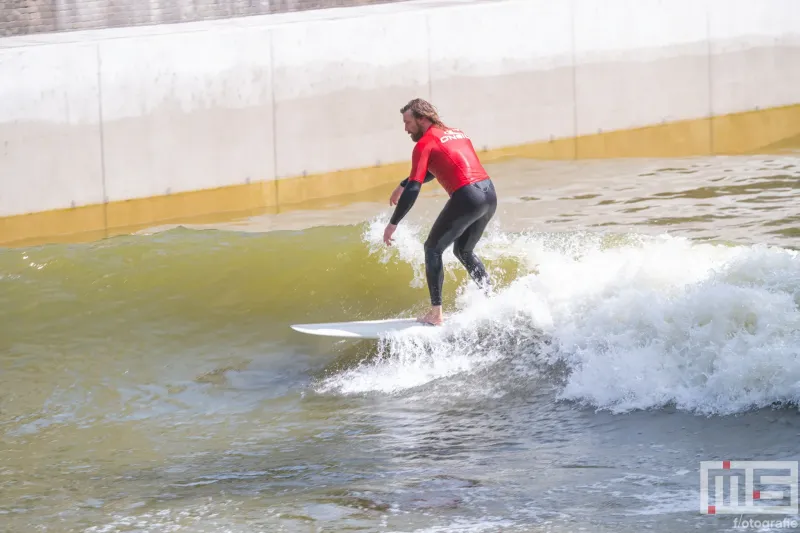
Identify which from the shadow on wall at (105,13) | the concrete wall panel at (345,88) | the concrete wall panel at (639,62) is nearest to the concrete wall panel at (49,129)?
the shadow on wall at (105,13)

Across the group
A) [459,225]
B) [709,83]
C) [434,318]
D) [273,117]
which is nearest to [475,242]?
[459,225]

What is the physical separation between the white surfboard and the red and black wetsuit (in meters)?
0.35

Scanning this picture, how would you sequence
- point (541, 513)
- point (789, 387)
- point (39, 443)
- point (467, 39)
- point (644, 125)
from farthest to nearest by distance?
point (644, 125) < point (467, 39) < point (39, 443) < point (789, 387) < point (541, 513)

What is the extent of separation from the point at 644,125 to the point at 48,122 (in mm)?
8315

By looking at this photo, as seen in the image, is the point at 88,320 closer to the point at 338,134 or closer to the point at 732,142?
the point at 338,134

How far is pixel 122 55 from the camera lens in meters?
12.4

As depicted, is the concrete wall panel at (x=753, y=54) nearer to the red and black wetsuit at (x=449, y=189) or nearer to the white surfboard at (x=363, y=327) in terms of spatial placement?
the red and black wetsuit at (x=449, y=189)

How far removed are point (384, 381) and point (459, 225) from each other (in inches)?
46.1

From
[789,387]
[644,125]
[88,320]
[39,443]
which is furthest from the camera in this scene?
[644,125]

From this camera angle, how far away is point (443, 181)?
7.51 meters

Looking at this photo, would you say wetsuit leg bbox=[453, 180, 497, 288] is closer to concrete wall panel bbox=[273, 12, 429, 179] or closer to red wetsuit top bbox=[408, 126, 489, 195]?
red wetsuit top bbox=[408, 126, 489, 195]

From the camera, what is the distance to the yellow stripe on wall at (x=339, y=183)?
12312mm

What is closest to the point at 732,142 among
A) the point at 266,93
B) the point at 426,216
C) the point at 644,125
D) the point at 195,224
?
the point at 644,125

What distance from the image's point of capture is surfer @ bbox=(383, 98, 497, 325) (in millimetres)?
7352
